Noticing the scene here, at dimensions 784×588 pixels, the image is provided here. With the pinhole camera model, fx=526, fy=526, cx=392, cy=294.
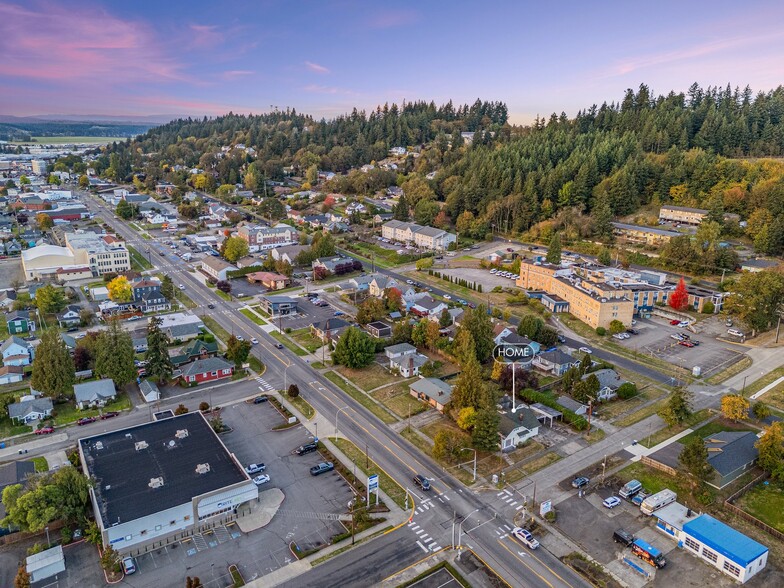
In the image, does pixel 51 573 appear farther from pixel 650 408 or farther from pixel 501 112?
pixel 501 112

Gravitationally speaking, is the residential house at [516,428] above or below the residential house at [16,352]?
below

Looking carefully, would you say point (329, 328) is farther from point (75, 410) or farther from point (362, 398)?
point (75, 410)

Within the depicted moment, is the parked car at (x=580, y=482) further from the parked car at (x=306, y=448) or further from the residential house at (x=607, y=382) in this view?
the parked car at (x=306, y=448)

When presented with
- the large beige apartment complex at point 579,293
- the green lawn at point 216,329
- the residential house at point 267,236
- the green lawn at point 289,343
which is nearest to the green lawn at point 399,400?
the green lawn at point 289,343

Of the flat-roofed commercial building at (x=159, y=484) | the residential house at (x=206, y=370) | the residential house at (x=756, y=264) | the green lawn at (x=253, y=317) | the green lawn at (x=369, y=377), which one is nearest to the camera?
the flat-roofed commercial building at (x=159, y=484)

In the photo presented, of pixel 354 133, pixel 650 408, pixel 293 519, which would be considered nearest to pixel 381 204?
pixel 354 133

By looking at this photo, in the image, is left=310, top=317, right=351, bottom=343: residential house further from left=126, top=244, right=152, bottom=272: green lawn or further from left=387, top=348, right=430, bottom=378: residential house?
left=126, top=244, right=152, bottom=272: green lawn

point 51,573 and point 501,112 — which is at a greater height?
point 501,112
